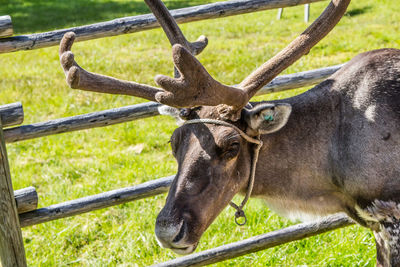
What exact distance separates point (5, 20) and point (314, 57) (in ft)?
20.8

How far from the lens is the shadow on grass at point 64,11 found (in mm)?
13633

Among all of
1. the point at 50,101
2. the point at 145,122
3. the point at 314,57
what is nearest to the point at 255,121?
the point at 145,122

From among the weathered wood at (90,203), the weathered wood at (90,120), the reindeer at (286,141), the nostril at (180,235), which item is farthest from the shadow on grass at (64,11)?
Answer: the nostril at (180,235)

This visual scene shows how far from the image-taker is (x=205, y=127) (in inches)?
121

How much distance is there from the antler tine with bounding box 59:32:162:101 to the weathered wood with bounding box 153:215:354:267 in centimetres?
143

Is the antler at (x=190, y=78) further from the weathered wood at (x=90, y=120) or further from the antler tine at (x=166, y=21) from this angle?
the weathered wood at (x=90, y=120)

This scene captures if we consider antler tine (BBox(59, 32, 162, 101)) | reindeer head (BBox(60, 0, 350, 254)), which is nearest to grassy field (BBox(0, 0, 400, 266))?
reindeer head (BBox(60, 0, 350, 254))

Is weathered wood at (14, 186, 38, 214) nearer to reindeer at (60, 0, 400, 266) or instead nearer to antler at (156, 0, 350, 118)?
reindeer at (60, 0, 400, 266)

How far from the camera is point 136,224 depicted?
4867 mm

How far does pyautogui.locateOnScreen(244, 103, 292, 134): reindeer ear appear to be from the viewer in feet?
9.98

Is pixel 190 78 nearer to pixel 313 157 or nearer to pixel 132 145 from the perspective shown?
pixel 313 157

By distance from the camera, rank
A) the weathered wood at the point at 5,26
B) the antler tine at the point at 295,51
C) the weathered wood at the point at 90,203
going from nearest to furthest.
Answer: the antler tine at the point at 295,51 → the weathered wood at the point at 5,26 → the weathered wood at the point at 90,203

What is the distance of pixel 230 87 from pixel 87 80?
74cm

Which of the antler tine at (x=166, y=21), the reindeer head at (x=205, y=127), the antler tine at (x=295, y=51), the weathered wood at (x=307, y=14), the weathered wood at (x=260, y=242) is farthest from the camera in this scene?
the weathered wood at (x=307, y=14)
